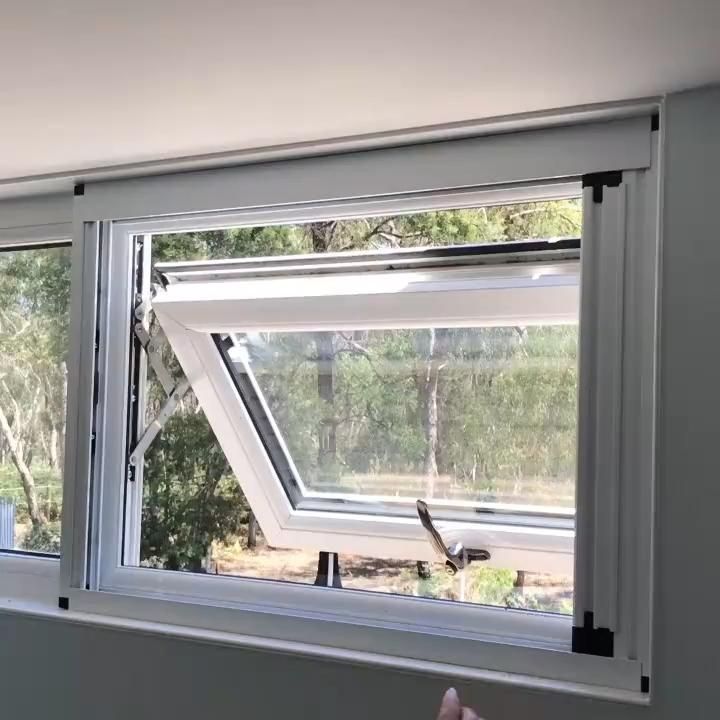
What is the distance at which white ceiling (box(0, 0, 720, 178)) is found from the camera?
1194 mm

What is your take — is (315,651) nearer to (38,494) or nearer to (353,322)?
(353,322)

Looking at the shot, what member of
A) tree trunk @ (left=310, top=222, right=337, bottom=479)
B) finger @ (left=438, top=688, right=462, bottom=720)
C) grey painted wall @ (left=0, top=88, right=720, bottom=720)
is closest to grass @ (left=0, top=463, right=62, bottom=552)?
tree trunk @ (left=310, top=222, right=337, bottom=479)

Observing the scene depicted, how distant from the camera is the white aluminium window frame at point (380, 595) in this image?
1616 mm

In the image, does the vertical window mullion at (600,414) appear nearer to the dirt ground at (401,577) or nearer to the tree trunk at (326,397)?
the dirt ground at (401,577)

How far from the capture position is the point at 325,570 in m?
2.07

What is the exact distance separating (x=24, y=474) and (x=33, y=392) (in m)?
0.23

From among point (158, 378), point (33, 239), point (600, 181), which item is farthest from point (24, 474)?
point (600, 181)

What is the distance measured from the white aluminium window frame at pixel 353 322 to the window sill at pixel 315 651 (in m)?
0.29

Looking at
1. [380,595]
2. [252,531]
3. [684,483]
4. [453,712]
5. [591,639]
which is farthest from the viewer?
[252,531]

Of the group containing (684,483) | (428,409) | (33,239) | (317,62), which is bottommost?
(684,483)

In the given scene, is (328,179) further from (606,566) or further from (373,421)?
(606,566)

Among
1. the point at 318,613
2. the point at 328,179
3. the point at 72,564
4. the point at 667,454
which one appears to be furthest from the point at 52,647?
the point at 667,454

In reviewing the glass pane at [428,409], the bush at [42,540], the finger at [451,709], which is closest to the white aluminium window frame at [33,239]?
the bush at [42,540]

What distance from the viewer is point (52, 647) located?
205cm
